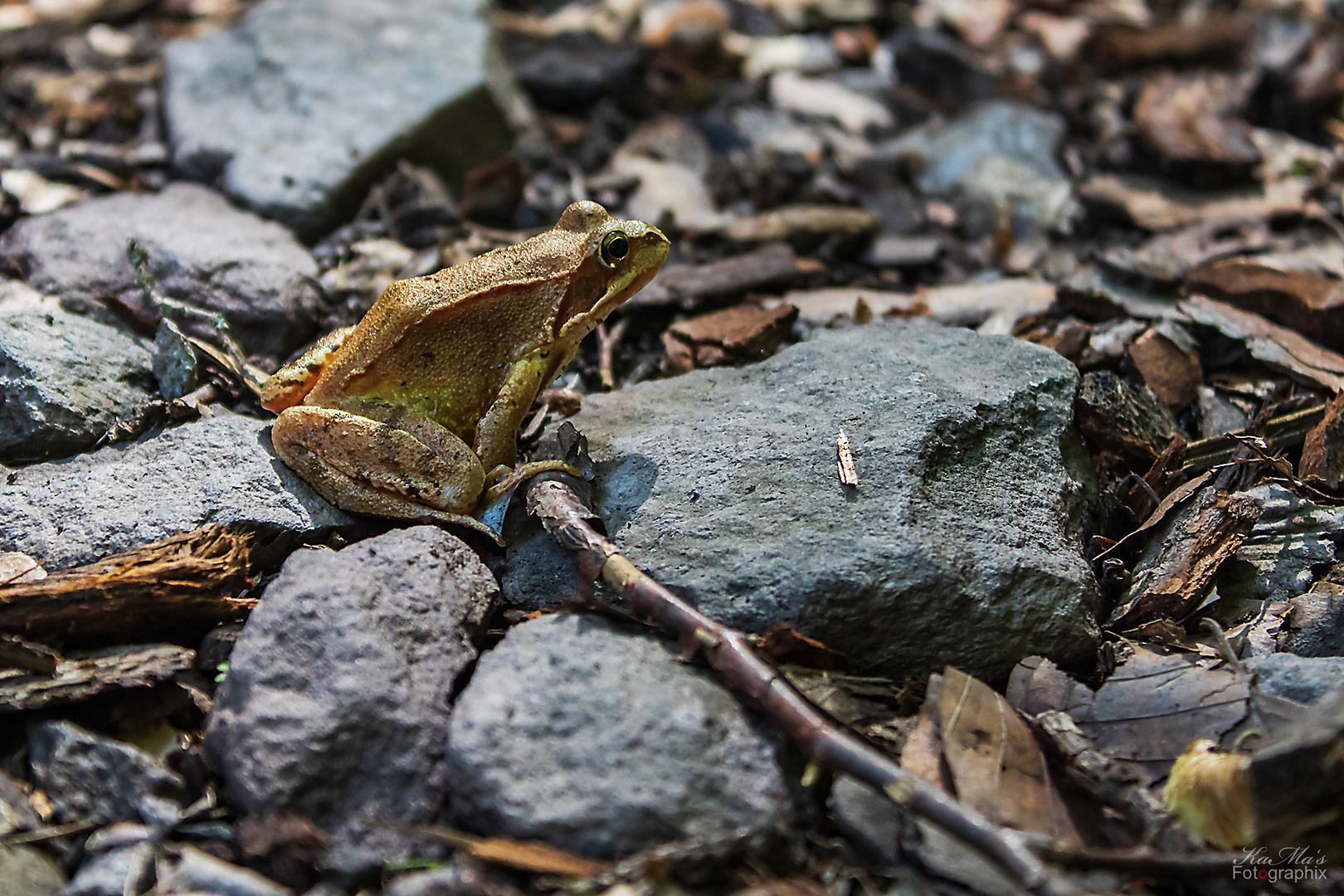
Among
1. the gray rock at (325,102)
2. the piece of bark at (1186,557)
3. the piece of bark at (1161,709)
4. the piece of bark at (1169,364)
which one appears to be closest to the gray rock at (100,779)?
the piece of bark at (1161,709)

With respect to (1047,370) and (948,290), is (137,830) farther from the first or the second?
(948,290)

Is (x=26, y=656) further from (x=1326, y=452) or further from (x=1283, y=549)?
(x=1326, y=452)

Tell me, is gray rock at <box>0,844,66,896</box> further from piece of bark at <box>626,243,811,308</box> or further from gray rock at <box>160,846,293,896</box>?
piece of bark at <box>626,243,811,308</box>

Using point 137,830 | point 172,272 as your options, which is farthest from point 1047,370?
point 172,272

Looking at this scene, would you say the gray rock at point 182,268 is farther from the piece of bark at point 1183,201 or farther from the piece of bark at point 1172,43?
the piece of bark at point 1172,43

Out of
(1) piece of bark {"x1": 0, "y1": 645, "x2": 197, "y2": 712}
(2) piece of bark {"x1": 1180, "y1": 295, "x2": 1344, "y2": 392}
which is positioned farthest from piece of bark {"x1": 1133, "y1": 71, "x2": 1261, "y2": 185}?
(1) piece of bark {"x1": 0, "y1": 645, "x2": 197, "y2": 712}

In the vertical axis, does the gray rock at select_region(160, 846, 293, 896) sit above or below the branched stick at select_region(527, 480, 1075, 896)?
below
